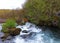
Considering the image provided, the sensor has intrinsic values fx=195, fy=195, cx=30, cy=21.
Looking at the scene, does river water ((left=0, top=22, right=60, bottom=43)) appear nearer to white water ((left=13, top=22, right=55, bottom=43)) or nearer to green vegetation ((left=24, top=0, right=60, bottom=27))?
white water ((left=13, top=22, right=55, bottom=43))

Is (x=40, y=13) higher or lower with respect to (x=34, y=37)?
higher

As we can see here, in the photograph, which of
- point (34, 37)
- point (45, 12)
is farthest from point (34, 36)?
point (45, 12)

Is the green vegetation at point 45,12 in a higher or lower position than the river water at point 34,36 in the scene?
higher

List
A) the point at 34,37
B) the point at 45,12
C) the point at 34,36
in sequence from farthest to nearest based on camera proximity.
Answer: the point at 45,12, the point at 34,36, the point at 34,37

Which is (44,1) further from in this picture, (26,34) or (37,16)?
(26,34)

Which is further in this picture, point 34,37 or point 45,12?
point 45,12

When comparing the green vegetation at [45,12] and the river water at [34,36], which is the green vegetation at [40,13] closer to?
the green vegetation at [45,12]

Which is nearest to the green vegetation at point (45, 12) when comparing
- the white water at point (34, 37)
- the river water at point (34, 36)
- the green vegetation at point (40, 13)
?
the green vegetation at point (40, 13)

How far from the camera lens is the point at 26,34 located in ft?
42.1

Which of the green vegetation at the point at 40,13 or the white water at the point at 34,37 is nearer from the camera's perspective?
the white water at the point at 34,37

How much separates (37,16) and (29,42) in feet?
15.9

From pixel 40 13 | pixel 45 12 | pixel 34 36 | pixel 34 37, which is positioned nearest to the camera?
pixel 34 37

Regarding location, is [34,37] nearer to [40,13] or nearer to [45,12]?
[45,12]

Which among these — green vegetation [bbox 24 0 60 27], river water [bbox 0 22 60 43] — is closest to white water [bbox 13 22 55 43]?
river water [bbox 0 22 60 43]
